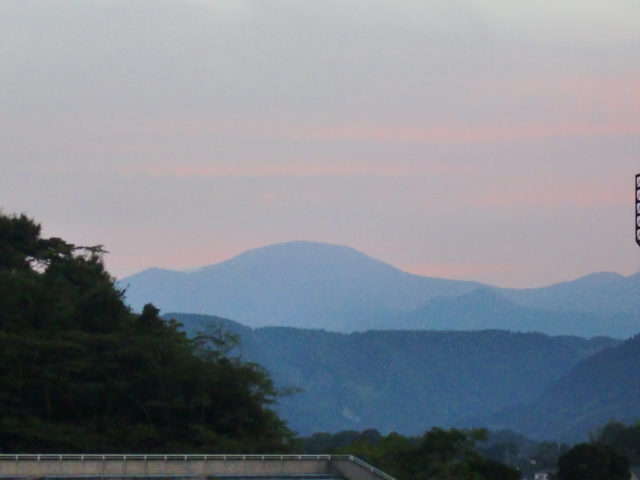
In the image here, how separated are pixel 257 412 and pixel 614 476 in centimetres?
2710

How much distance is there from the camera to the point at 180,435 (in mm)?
57000

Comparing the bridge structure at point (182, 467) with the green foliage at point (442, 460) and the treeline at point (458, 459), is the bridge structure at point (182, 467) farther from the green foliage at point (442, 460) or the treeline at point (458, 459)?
the green foliage at point (442, 460)

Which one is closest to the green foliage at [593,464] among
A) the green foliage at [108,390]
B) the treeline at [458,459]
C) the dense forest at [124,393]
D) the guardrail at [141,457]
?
the treeline at [458,459]

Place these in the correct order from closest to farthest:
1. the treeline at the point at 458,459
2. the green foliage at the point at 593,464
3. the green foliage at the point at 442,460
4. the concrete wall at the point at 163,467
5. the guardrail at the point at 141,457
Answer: the concrete wall at the point at 163,467, the guardrail at the point at 141,457, the green foliage at the point at 442,460, the treeline at the point at 458,459, the green foliage at the point at 593,464

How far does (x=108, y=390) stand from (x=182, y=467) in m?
13.8

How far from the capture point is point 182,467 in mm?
46156

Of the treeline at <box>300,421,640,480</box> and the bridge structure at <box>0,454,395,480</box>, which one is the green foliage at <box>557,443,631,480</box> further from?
the bridge structure at <box>0,454,395,480</box>

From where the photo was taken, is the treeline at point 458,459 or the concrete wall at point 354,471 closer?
the concrete wall at point 354,471

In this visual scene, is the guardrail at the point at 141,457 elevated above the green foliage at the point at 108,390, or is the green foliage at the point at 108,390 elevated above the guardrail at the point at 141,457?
the green foliage at the point at 108,390

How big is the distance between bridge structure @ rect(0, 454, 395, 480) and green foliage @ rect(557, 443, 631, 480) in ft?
91.9

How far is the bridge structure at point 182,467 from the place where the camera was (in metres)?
42.8

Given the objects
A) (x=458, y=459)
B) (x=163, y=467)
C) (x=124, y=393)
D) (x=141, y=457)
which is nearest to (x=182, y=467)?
(x=163, y=467)

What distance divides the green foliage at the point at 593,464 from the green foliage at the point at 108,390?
→ 21.6m

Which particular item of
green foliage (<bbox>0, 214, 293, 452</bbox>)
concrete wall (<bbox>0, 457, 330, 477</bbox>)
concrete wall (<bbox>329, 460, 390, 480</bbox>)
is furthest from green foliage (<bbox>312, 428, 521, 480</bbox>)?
concrete wall (<bbox>0, 457, 330, 477</bbox>)
